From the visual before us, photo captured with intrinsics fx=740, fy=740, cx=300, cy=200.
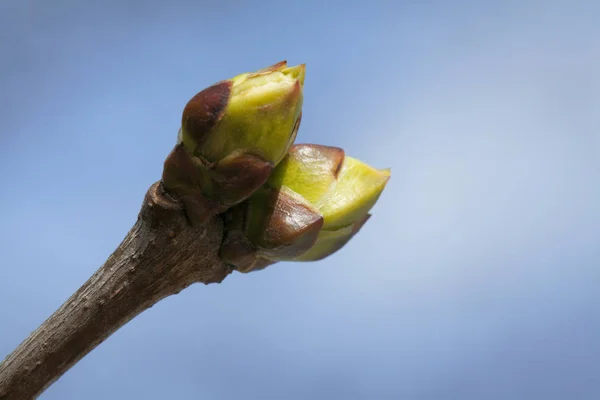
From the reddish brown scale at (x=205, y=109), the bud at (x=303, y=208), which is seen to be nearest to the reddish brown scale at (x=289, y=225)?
the bud at (x=303, y=208)

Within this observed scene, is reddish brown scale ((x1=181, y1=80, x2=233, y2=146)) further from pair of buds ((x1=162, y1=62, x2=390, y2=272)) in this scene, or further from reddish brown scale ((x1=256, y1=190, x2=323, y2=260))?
reddish brown scale ((x1=256, y1=190, x2=323, y2=260))

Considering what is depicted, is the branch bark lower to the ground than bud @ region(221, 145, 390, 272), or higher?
lower

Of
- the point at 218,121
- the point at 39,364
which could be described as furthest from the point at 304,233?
the point at 39,364

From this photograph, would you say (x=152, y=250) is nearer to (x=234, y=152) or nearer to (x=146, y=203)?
(x=146, y=203)

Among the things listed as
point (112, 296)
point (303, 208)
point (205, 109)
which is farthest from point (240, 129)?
point (112, 296)

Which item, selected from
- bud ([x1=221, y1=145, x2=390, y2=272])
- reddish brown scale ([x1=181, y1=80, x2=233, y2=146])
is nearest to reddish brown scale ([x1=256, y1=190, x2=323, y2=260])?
bud ([x1=221, y1=145, x2=390, y2=272])

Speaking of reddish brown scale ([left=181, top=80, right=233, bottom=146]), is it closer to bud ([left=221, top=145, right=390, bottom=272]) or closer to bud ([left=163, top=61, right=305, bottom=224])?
bud ([left=163, top=61, right=305, bottom=224])

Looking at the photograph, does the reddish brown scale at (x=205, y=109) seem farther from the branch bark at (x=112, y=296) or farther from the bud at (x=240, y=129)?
the branch bark at (x=112, y=296)

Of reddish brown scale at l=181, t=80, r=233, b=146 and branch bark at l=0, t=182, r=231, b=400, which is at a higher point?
reddish brown scale at l=181, t=80, r=233, b=146
